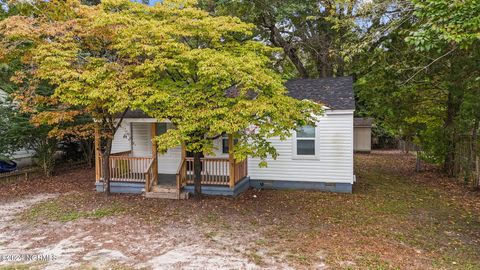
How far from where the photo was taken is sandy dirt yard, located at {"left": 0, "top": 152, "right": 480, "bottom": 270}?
17.7ft

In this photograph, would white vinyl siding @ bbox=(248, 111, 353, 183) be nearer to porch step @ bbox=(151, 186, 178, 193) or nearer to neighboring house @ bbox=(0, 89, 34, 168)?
porch step @ bbox=(151, 186, 178, 193)

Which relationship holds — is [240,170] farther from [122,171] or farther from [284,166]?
[122,171]

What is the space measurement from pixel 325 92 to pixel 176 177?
6048 mm

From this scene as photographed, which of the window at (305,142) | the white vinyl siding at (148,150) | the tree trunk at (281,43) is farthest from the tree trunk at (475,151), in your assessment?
the white vinyl siding at (148,150)

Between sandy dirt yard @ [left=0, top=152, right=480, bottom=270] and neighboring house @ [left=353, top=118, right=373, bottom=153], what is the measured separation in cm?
1209

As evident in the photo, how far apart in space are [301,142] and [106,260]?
7405mm

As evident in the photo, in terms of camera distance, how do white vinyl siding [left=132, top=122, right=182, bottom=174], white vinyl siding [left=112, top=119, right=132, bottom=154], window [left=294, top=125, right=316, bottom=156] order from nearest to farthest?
window [left=294, top=125, right=316, bottom=156] → white vinyl siding [left=132, top=122, right=182, bottom=174] → white vinyl siding [left=112, top=119, right=132, bottom=154]

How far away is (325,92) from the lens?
11422mm

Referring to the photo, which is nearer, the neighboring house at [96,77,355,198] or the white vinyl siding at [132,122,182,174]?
the neighboring house at [96,77,355,198]

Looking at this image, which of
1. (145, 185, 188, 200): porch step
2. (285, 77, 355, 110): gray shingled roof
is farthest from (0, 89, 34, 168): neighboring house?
(285, 77, 355, 110): gray shingled roof

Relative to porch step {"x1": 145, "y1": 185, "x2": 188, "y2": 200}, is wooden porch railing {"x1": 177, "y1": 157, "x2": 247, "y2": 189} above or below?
above

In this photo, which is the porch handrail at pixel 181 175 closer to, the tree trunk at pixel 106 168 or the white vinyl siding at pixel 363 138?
the tree trunk at pixel 106 168

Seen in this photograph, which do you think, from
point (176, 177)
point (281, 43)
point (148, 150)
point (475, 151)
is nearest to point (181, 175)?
point (176, 177)

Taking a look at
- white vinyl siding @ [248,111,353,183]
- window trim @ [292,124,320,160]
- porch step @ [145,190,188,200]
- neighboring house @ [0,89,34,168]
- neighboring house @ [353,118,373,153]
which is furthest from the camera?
neighboring house @ [353,118,373,153]
